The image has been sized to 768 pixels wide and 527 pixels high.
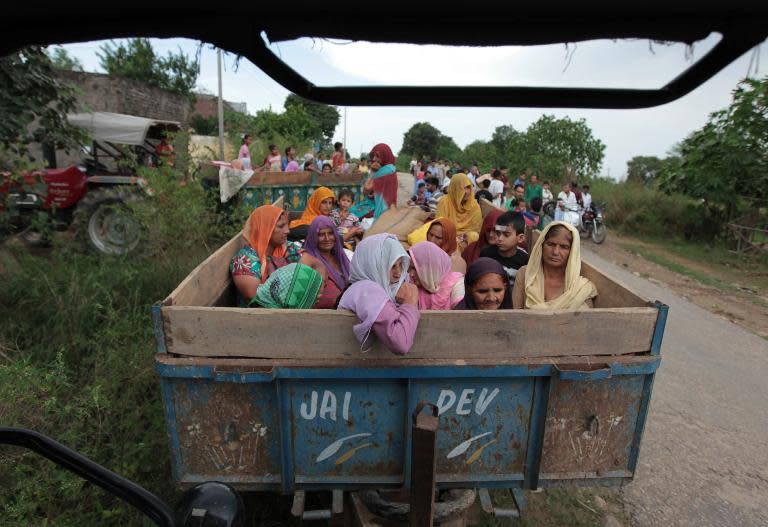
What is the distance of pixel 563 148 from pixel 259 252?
2174 cm

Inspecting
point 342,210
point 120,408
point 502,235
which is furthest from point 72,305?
point 502,235

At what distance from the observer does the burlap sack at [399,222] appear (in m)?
4.55

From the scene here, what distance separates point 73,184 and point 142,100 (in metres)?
13.2

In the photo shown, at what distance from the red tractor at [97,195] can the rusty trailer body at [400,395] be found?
4.56 metres

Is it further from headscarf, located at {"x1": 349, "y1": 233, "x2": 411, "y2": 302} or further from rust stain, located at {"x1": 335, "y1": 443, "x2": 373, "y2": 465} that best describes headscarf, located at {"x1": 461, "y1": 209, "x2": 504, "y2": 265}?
rust stain, located at {"x1": 335, "y1": 443, "x2": 373, "y2": 465}

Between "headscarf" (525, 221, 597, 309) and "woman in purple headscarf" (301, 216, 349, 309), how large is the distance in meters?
1.18

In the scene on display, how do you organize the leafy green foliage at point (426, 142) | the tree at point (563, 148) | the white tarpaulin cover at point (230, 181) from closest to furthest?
the white tarpaulin cover at point (230, 181), the tree at point (563, 148), the leafy green foliage at point (426, 142)

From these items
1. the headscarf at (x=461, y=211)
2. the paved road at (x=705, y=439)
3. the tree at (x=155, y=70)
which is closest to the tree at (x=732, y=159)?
the paved road at (x=705, y=439)

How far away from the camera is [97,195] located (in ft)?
21.5

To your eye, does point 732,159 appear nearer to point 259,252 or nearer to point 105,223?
point 259,252

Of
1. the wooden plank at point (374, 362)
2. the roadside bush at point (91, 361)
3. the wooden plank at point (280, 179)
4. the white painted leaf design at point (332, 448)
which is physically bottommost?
the roadside bush at point (91, 361)

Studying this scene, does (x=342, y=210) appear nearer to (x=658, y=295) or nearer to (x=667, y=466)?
(x=667, y=466)

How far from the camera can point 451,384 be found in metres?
1.90

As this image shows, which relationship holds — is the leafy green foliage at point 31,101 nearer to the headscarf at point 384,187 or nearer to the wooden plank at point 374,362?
the headscarf at point 384,187
